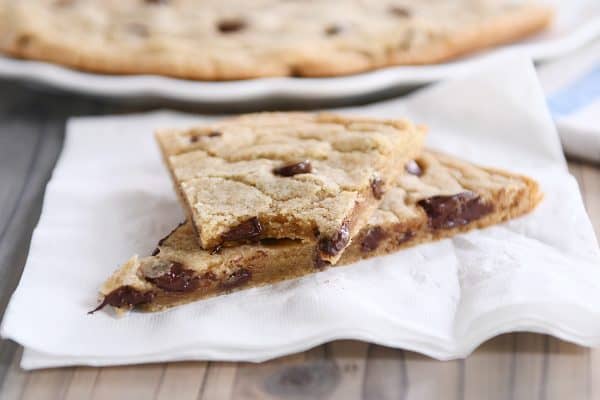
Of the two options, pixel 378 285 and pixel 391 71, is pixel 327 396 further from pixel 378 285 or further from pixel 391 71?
pixel 391 71

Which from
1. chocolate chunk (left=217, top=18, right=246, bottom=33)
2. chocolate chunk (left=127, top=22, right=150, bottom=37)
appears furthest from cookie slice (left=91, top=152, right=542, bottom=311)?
chocolate chunk (left=127, top=22, right=150, bottom=37)

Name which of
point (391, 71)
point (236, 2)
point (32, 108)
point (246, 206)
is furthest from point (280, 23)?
point (246, 206)

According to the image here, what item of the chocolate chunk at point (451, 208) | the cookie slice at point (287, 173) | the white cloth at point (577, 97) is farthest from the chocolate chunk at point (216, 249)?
the white cloth at point (577, 97)

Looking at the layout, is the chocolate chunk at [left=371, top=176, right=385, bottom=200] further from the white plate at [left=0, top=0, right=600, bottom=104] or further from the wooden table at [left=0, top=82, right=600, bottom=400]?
the white plate at [left=0, top=0, right=600, bottom=104]

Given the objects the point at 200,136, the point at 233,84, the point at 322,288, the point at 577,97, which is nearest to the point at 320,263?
the point at 322,288

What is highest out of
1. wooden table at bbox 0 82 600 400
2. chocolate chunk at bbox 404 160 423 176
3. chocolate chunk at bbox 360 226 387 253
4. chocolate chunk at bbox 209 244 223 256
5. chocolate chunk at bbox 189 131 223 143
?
chocolate chunk at bbox 189 131 223 143

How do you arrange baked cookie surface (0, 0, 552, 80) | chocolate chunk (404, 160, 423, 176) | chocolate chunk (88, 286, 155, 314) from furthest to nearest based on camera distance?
baked cookie surface (0, 0, 552, 80) → chocolate chunk (404, 160, 423, 176) → chocolate chunk (88, 286, 155, 314)

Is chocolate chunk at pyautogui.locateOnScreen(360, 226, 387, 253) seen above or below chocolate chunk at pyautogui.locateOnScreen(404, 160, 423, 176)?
below
